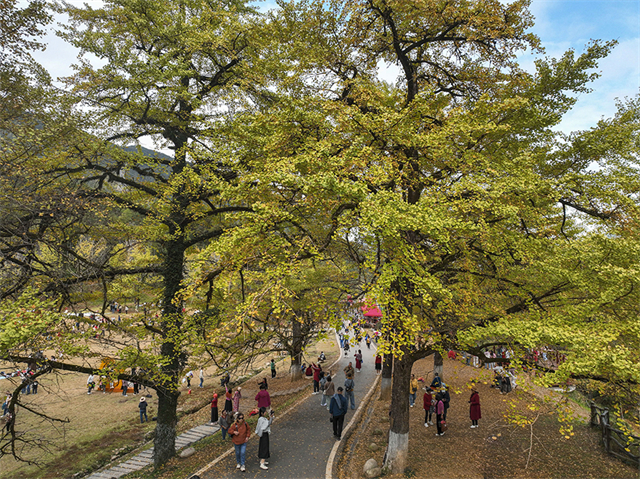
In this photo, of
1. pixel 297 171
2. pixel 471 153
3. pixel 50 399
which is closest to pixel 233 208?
pixel 297 171

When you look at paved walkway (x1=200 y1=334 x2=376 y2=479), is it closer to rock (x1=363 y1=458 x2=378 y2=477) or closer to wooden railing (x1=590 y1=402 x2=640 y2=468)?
rock (x1=363 y1=458 x2=378 y2=477)

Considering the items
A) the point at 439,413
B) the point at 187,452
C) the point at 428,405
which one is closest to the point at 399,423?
the point at 439,413

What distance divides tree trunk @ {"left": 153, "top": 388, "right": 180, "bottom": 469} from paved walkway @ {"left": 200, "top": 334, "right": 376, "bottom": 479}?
2270mm

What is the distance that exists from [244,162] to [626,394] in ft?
34.9

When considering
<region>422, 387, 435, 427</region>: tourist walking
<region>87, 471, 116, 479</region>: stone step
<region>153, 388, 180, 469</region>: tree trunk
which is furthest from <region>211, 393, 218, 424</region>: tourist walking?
<region>422, 387, 435, 427</region>: tourist walking

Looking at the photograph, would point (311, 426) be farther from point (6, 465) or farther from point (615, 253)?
point (6, 465)

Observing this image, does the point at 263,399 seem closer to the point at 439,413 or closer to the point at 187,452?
the point at 187,452

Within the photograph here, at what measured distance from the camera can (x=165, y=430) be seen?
10.8m

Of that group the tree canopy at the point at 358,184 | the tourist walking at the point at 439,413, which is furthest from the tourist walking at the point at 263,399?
the tourist walking at the point at 439,413

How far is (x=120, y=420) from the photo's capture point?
16797 mm

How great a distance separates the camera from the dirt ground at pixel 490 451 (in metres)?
9.07

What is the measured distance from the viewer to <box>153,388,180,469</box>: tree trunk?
10.7 meters

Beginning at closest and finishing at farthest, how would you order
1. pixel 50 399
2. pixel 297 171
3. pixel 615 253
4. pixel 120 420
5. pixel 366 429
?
1. pixel 615 253
2. pixel 297 171
3. pixel 366 429
4. pixel 120 420
5. pixel 50 399

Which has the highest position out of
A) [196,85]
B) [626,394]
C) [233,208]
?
[196,85]
